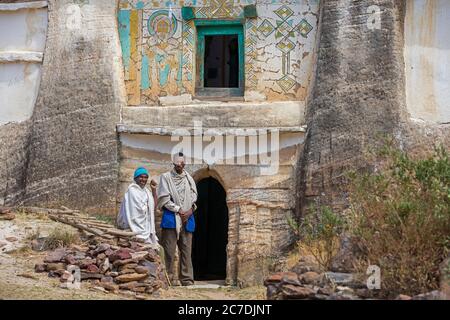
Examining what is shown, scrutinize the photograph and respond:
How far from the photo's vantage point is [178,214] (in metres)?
12.7

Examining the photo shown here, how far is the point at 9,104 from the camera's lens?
46.9ft

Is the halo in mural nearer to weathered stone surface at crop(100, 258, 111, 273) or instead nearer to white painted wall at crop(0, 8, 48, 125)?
white painted wall at crop(0, 8, 48, 125)

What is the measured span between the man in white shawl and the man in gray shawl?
25 centimetres

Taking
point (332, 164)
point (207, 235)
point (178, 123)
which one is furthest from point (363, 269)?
point (207, 235)

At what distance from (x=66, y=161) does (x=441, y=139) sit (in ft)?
16.4

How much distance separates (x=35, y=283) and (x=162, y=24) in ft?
15.8

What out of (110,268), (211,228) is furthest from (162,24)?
(110,268)

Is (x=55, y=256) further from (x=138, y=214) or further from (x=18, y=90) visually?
(x=18, y=90)

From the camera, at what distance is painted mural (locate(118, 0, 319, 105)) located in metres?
13.7

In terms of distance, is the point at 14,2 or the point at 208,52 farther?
the point at 208,52

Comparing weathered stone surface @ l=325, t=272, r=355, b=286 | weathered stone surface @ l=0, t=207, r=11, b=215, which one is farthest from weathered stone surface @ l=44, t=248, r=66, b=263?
weathered stone surface @ l=325, t=272, r=355, b=286

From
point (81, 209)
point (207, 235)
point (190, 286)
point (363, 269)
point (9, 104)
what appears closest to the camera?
point (363, 269)

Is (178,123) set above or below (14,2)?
below

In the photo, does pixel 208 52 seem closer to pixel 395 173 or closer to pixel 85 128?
pixel 85 128
